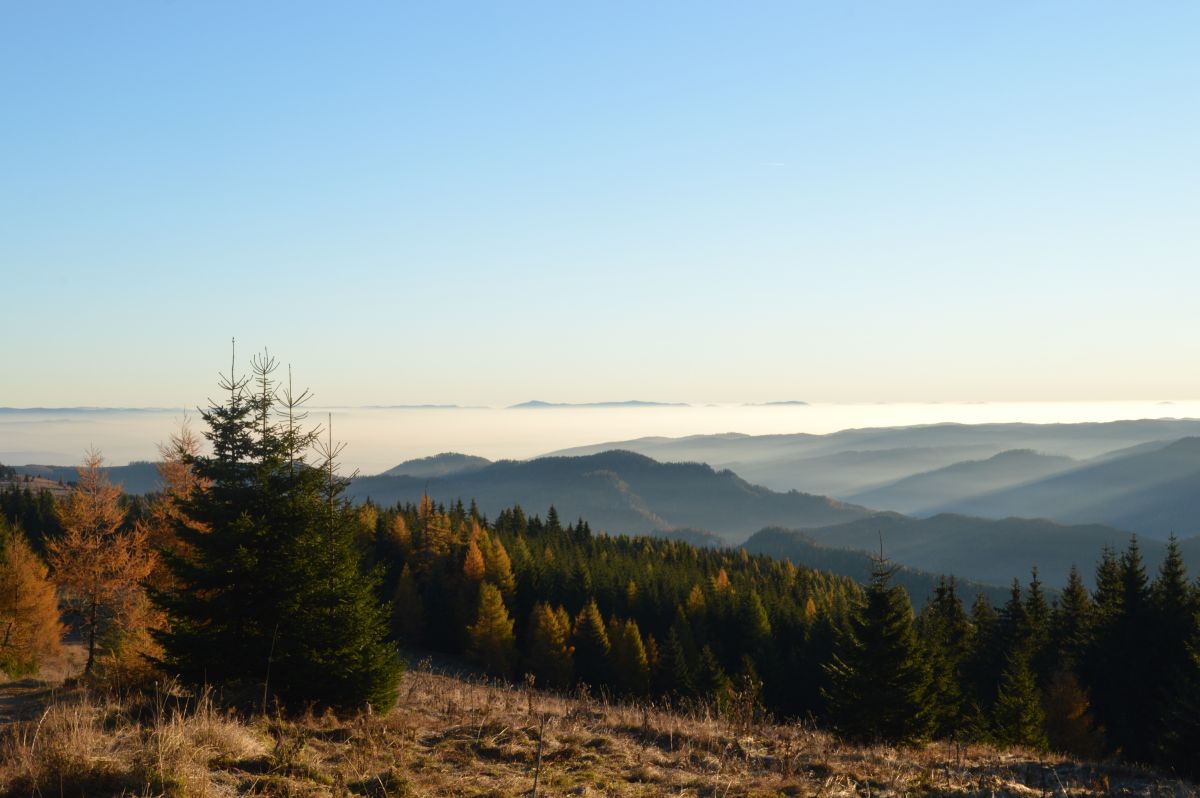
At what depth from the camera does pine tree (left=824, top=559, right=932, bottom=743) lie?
945 inches

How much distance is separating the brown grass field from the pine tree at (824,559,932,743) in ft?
31.1

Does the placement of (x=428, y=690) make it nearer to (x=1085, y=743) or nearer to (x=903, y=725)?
(x=903, y=725)

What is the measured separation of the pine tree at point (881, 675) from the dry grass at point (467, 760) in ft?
33.1

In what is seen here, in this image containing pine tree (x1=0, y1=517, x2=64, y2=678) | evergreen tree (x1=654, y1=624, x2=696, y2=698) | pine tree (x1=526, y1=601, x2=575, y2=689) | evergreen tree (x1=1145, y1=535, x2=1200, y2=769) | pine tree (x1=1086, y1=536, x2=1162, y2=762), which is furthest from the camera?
pine tree (x1=526, y1=601, x2=575, y2=689)

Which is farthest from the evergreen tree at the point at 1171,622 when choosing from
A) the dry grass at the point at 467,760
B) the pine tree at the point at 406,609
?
the pine tree at the point at 406,609

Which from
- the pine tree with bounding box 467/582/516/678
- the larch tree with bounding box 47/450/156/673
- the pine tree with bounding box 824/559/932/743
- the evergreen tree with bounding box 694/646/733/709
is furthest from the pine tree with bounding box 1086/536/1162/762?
the larch tree with bounding box 47/450/156/673

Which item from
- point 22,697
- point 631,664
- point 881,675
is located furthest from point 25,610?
point 631,664

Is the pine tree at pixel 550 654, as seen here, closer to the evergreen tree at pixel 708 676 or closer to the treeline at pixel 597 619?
the treeline at pixel 597 619

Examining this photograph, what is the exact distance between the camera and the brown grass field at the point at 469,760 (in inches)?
302

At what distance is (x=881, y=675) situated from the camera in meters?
24.6

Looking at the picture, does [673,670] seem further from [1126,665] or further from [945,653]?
[1126,665]

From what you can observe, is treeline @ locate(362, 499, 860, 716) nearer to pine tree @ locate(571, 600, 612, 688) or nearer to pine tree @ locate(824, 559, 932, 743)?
pine tree @ locate(571, 600, 612, 688)

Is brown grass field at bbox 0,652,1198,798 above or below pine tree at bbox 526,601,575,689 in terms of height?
above

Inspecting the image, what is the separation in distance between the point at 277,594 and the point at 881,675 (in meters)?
20.0
